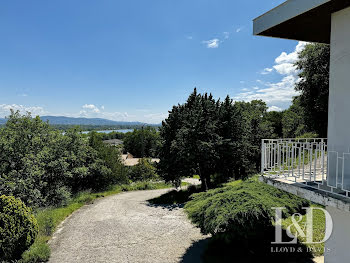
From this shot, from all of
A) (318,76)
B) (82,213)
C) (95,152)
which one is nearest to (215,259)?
(82,213)

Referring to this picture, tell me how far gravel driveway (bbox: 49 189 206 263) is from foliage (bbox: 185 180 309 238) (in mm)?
1766

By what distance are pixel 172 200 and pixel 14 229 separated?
9403 millimetres

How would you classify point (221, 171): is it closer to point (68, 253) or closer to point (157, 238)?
point (157, 238)

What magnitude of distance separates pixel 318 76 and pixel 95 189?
62.1 ft

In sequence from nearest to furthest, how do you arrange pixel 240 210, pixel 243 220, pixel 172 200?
pixel 240 210
pixel 243 220
pixel 172 200

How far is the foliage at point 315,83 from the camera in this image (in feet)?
39.8

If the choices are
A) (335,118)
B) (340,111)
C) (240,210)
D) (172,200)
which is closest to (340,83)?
(340,111)

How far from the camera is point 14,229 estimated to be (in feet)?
23.4

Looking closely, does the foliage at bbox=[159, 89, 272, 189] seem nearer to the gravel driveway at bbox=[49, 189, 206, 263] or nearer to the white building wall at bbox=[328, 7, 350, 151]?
the gravel driveway at bbox=[49, 189, 206, 263]

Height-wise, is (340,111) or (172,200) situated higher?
(340,111)

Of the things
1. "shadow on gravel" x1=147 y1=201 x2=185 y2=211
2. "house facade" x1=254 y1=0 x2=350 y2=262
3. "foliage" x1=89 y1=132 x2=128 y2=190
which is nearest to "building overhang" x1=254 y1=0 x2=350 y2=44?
"house facade" x1=254 y1=0 x2=350 y2=262

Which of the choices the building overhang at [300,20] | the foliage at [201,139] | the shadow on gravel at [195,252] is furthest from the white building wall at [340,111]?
the foliage at [201,139]

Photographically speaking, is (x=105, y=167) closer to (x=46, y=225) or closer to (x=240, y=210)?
(x=46, y=225)

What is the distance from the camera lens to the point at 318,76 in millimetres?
12148
